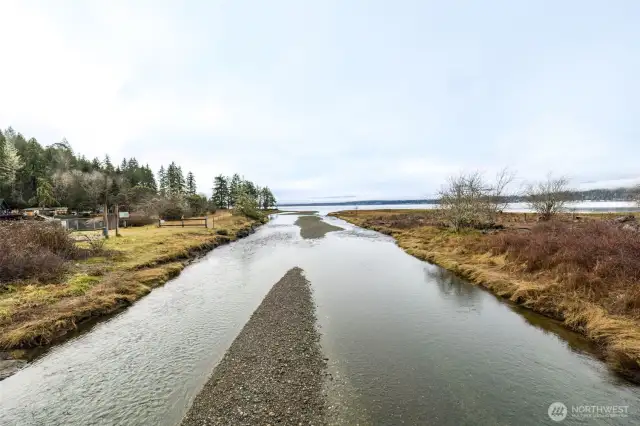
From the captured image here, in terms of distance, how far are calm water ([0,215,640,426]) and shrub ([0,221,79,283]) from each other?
21.3 feet

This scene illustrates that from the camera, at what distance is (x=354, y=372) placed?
8.77 metres

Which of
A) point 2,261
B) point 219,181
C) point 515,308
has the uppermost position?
point 219,181

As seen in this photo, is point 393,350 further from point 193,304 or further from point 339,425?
point 193,304

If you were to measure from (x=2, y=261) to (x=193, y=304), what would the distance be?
34.2ft

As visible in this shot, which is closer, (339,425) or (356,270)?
(339,425)

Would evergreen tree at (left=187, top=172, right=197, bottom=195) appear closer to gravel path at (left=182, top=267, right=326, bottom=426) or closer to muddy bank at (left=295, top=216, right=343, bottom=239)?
muddy bank at (left=295, top=216, right=343, bottom=239)

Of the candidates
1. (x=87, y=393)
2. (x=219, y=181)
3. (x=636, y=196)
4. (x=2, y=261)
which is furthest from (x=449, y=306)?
(x=219, y=181)

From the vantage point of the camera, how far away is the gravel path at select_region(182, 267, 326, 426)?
262 inches

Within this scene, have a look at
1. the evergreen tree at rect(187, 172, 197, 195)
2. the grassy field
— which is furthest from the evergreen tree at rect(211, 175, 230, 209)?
the grassy field

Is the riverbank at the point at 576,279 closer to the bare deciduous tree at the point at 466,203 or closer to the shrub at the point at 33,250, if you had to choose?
the bare deciduous tree at the point at 466,203
